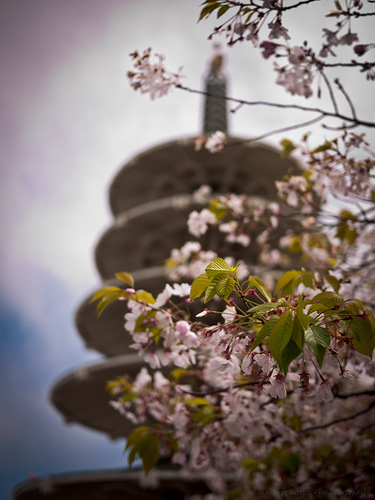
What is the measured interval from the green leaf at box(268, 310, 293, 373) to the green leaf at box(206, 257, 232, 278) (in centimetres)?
26

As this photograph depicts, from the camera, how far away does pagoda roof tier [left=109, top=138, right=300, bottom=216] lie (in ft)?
35.4

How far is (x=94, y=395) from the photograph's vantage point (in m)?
9.86

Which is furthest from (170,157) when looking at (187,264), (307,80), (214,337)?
(214,337)

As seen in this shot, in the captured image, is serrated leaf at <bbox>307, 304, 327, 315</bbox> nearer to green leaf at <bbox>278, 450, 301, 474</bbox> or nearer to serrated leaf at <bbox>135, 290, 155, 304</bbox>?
serrated leaf at <bbox>135, 290, 155, 304</bbox>

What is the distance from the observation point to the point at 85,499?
9.46 meters

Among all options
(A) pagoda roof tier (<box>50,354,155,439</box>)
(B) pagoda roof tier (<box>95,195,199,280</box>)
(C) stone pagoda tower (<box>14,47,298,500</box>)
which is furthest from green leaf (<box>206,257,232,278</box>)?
(B) pagoda roof tier (<box>95,195,199,280</box>)

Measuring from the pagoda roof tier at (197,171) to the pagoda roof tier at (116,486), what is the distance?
26.0 feet

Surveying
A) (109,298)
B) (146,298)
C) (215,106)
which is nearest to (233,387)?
(146,298)

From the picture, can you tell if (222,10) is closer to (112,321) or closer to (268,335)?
(268,335)

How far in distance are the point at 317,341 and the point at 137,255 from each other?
1084cm

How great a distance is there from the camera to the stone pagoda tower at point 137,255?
8.33m

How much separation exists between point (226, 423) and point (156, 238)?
30.4 feet

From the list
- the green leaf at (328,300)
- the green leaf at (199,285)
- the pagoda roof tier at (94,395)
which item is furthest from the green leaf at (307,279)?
the pagoda roof tier at (94,395)

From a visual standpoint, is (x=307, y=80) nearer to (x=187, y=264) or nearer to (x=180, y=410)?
(x=180, y=410)
